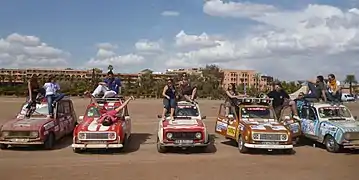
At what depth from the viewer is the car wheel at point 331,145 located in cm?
1405

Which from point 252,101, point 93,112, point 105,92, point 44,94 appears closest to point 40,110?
point 44,94

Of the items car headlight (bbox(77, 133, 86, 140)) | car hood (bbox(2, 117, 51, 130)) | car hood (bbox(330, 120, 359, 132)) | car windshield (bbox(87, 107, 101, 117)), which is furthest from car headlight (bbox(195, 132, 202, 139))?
car hood (bbox(2, 117, 51, 130))

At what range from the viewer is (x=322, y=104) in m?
15.6

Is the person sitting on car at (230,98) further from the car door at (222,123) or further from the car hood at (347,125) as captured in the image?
the car hood at (347,125)

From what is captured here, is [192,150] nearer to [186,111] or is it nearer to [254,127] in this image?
[186,111]

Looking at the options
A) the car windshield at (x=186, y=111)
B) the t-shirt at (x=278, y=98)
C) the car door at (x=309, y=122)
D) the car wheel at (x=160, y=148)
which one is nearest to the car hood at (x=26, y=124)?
the car wheel at (x=160, y=148)

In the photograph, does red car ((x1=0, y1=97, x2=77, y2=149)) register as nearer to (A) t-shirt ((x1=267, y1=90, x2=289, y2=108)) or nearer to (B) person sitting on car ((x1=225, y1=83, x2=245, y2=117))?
(B) person sitting on car ((x1=225, y1=83, x2=245, y2=117))

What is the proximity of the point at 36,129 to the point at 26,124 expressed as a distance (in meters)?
0.46

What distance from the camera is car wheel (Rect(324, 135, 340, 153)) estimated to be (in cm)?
1405

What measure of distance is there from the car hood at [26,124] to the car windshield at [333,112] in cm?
925

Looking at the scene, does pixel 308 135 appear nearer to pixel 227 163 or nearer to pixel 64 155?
pixel 227 163

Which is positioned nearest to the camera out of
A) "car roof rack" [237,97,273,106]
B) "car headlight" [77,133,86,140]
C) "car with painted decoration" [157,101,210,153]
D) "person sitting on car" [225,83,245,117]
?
"car headlight" [77,133,86,140]

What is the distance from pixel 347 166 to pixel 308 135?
3.95 metres

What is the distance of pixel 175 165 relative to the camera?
11.6 metres
